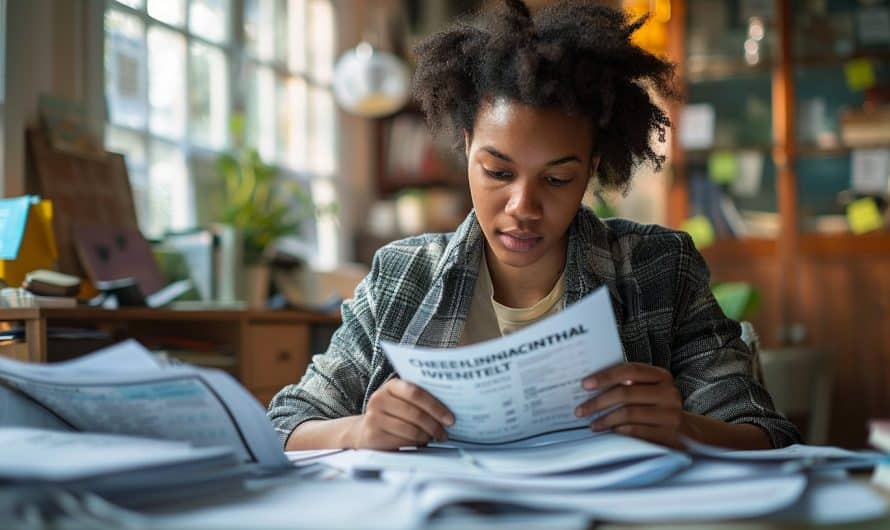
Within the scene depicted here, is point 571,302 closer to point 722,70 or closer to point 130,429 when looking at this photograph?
point 130,429

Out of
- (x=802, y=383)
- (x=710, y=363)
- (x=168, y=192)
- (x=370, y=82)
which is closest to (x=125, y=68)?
(x=168, y=192)

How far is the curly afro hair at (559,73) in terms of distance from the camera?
4.04 ft

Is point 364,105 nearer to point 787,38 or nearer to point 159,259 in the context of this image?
point 159,259

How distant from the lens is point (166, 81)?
343 centimetres

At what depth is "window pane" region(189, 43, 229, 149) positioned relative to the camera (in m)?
3.62

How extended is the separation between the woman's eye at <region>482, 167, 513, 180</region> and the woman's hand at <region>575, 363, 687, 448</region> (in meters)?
0.40

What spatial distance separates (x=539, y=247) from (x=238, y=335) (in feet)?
5.29

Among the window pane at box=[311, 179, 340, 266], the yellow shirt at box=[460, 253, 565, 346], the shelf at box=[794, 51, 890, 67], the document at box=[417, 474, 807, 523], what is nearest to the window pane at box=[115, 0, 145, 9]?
the window pane at box=[311, 179, 340, 266]

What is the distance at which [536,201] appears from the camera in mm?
1223

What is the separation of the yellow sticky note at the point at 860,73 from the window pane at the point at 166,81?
3017mm

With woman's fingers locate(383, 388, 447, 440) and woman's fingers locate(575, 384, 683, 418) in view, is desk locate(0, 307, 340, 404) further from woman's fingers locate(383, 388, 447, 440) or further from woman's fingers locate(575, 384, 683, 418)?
woman's fingers locate(575, 384, 683, 418)

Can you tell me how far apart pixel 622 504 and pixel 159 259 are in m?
2.53

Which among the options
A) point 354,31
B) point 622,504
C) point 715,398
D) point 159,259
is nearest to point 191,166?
point 159,259

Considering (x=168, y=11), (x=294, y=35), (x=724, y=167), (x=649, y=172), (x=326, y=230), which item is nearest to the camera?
(x=168, y=11)
